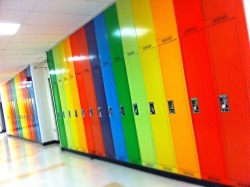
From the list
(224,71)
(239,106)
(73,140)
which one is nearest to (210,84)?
(224,71)

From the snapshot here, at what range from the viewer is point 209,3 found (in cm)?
284

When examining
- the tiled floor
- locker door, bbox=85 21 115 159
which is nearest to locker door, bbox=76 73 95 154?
the tiled floor

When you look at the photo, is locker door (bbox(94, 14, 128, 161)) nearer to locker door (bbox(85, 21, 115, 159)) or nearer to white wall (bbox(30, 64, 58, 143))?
locker door (bbox(85, 21, 115, 159))

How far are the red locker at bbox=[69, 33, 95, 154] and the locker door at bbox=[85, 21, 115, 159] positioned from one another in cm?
58

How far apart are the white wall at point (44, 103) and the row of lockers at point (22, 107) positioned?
14.4 inches

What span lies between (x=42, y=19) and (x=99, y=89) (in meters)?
1.75

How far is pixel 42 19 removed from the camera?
4.52 metres

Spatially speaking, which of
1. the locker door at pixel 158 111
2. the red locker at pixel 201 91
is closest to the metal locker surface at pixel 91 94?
the locker door at pixel 158 111

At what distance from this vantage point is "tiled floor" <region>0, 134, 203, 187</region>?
12.8 ft

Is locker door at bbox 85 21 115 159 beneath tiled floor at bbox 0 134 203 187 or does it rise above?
above

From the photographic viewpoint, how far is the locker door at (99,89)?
511 centimetres

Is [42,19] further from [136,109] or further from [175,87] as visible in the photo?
[175,87]

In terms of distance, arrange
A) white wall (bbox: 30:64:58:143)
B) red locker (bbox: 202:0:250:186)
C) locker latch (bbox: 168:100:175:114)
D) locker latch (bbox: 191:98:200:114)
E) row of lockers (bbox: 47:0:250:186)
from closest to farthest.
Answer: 1. red locker (bbox: 202:0:250:186)
2. row of lockers (bbox: 47:0:250:186)
3. locker latch (bbox: 191:98:200:114)
4. locker latch (bbox: 168:100:175:114)
5. white wall (bbox: 30:64:58:143)

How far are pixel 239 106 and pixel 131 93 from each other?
1.94m
